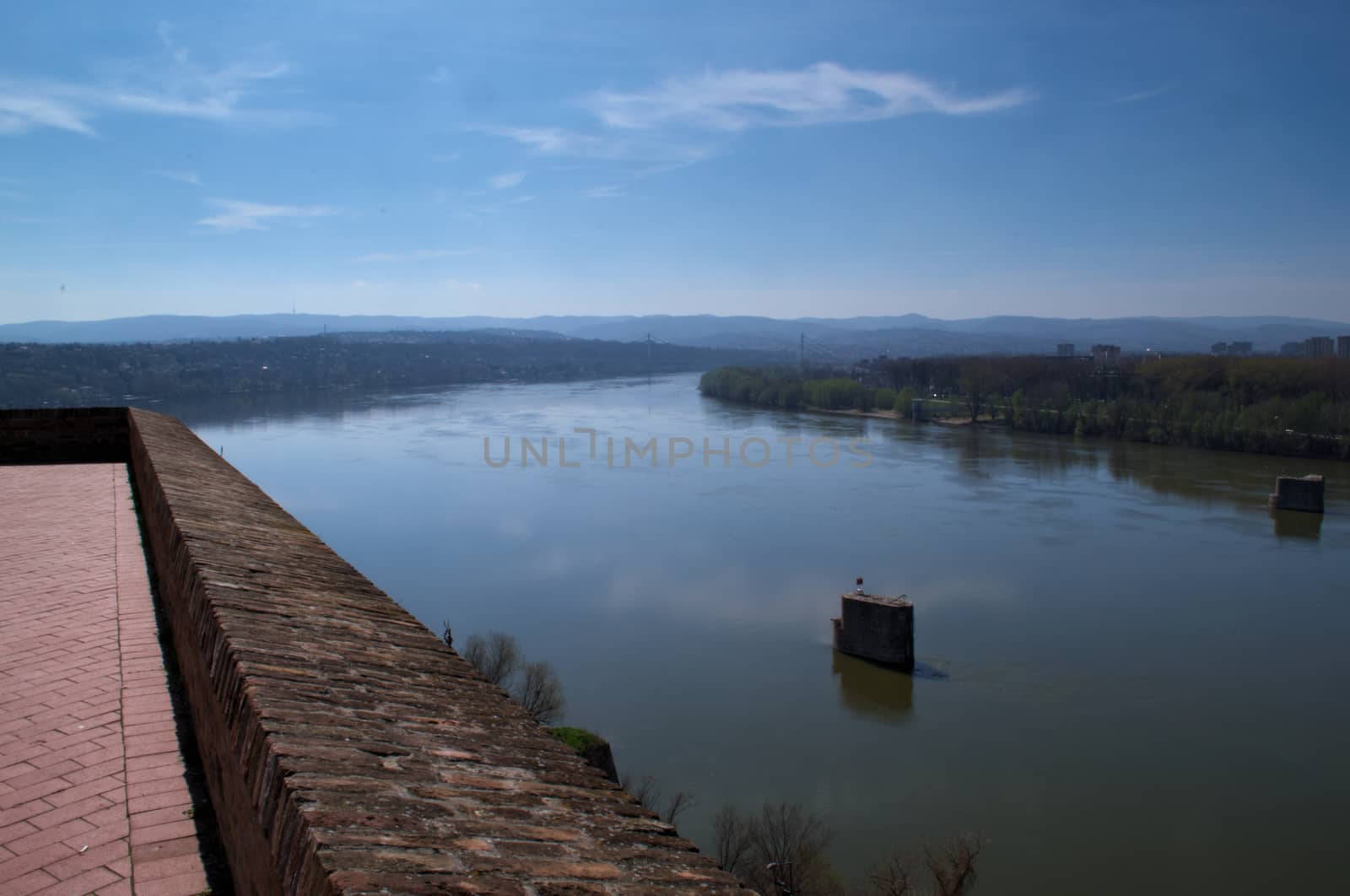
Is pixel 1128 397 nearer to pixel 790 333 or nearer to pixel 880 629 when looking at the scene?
pixel 880 629

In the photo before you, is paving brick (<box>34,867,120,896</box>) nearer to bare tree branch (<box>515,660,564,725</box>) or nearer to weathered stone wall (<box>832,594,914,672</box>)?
bare tree branch (<box>515,660,564,725</box>)

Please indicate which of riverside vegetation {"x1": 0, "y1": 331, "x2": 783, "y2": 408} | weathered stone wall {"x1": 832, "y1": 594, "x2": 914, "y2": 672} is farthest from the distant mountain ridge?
weathered stone wall {"x1": 832, "y1": 594, "x2": 914, "y2": 672}

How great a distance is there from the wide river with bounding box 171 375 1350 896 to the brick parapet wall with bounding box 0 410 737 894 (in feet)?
19.1

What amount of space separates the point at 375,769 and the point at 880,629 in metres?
9.58

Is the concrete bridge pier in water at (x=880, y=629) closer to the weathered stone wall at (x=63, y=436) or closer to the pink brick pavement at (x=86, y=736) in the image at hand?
the weathered stone wall at (x=63, y=436)

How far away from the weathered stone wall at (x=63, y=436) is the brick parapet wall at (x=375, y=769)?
14.1 feet

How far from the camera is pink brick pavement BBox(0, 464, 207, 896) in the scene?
4.13ft

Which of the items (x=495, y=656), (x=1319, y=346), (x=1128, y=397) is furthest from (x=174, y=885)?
(x=1319, y=346)

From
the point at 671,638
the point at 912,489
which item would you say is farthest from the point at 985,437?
the point at 671,638

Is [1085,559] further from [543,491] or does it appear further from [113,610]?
[113,610]

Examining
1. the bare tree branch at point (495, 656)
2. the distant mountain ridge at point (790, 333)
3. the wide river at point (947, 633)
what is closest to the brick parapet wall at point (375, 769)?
the wide river at point (947, 633)

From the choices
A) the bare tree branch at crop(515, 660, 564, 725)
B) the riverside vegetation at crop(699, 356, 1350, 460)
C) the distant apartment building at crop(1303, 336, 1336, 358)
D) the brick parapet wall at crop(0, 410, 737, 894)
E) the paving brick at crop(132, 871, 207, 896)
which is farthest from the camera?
the distant apartment building at crop(1303, 336, 1336, 358)

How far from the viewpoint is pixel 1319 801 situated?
7.63 m

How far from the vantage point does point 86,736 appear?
164 centimetres
